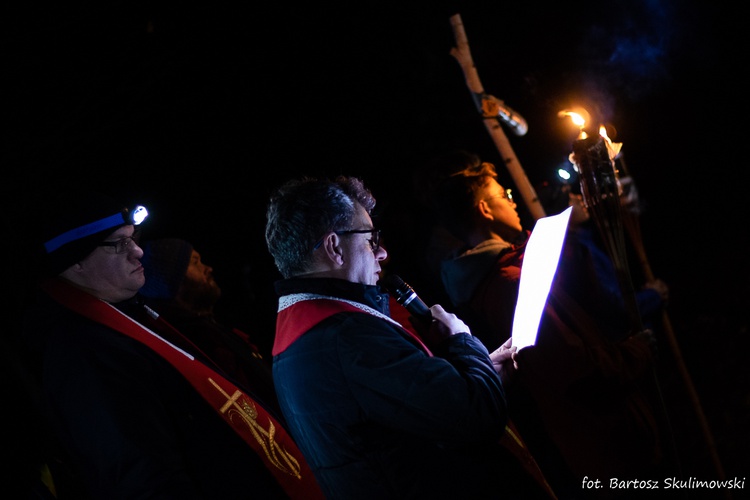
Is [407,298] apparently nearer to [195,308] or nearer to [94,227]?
[94,227]

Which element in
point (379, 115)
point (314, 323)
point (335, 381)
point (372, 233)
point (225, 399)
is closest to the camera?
point (335, 381)

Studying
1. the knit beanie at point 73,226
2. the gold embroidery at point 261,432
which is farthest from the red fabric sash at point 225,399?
the knit beanie at point 73,226

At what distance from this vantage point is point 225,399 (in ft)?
8.50

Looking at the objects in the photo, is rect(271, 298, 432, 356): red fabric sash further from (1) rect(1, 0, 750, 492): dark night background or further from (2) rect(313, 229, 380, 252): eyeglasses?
(1) rect(1, 0, 750, 492): dark night background

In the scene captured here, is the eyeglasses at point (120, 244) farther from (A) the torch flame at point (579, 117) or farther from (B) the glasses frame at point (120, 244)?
(A) the torch flame at point (579, 117)

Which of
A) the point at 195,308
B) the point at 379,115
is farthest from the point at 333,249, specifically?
the point at 379,115

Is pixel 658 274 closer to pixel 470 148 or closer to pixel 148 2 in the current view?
pixel 470 148

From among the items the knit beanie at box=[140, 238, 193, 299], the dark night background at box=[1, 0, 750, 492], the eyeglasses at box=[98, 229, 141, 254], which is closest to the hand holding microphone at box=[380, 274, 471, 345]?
the eyeglasses at box=[98, 229, 141, 254]

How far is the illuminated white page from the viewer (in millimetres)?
2078

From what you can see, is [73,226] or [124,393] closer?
[124,393]

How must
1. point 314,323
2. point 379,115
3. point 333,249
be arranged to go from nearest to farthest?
point 314,323, point 333,249, point 379,115

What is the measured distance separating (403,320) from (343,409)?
1.03 m

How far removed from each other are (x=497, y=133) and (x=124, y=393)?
3.99 m

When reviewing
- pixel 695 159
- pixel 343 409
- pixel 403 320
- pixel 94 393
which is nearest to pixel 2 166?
pixel 94 393
